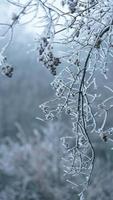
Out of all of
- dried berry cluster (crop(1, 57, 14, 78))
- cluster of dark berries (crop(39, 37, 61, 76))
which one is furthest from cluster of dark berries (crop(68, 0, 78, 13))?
dried berry cluster (crop(1, 57, 14, 78))

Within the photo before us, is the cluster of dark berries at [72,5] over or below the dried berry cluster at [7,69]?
over

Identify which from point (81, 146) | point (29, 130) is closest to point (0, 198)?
point (29, 130)

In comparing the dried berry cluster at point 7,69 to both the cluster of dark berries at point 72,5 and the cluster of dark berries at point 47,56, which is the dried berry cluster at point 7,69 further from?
the cluster of dark berries at point 72,5

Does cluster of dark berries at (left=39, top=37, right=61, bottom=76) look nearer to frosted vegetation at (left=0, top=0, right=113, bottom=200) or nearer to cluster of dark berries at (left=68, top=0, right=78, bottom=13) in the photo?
frosted vegetation at (left=0, top=0, right=113, bottom=200)

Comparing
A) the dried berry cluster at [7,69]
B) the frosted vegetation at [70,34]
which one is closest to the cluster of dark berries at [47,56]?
the frosted vegetation at [70,34]

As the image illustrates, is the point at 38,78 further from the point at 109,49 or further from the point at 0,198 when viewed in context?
the point at 109,49

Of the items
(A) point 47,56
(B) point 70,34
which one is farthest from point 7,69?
(B) point 70,34

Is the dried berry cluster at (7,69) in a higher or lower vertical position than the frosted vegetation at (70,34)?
lower

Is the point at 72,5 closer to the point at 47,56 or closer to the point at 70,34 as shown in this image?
the point at 70,34
